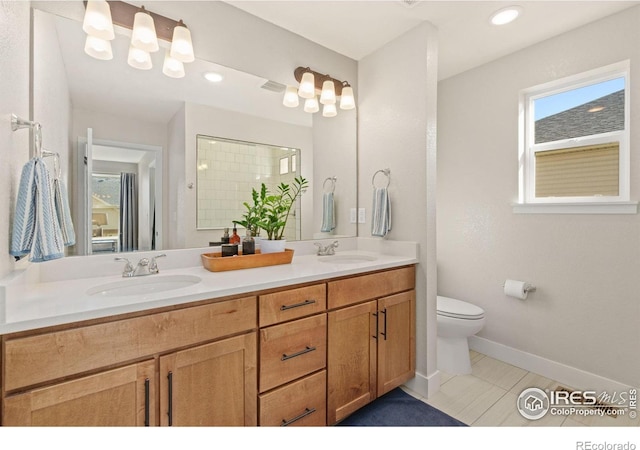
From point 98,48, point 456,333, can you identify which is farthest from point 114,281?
point 456,333

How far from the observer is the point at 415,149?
1904mm

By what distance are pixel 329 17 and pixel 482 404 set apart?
2561 millimetres

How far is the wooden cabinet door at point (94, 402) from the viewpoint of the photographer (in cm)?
81

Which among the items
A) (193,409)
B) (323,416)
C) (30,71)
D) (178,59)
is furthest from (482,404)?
(30,71)

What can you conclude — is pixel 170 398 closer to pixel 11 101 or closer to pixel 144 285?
pixel 144 285

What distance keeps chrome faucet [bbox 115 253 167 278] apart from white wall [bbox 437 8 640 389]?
91.9 inches

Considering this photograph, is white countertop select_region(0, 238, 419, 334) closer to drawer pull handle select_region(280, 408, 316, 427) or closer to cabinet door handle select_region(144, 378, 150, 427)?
cabinet door handle select_region(144, 378, 150, 427)

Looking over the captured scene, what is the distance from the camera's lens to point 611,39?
1779 millimetres

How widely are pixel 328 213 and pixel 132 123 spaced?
1.36m

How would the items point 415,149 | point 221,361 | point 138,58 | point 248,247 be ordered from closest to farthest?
point 221,361 < point 138,58 < point 248,247 < point 415,149

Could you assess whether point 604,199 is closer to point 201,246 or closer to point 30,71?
point 201,246

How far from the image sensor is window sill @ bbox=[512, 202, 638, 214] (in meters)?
1.72

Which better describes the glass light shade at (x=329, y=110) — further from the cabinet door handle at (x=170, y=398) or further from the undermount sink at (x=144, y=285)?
the cabinet door handle at (x=170, y=398)

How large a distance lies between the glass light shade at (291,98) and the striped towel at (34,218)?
1396 mm
